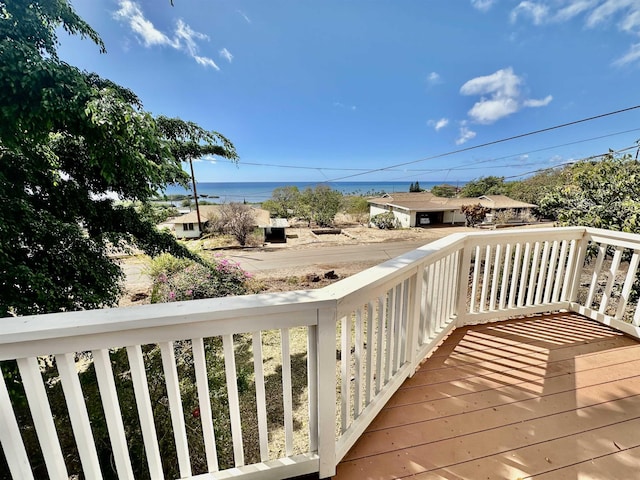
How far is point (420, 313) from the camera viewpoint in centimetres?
188

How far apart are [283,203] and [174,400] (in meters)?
33.8

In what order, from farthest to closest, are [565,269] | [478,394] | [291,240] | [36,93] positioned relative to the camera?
1. [291,240]
2. [565,269]
3. [36,93]
4. [478,394]

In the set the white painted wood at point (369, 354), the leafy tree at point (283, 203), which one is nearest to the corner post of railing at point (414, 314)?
the white painted wood at point (369, 354)

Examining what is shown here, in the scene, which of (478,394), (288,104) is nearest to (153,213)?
(478,394)

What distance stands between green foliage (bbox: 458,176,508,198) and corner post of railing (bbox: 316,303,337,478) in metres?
45.0

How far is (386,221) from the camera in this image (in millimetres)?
28625

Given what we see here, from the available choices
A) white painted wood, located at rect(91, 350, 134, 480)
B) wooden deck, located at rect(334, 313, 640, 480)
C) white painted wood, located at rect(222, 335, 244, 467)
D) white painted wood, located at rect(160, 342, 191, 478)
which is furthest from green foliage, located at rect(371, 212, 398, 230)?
white painted wood, located at rect(91, 350, 134, 480)

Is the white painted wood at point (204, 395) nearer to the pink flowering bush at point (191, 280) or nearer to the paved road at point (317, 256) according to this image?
→ the pink flowering bush at point (191, 280)

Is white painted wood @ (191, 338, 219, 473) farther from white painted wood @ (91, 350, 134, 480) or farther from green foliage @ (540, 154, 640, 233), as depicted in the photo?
green foliage @ (540, 154, 640, 233)

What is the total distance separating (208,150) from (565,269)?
589 cm

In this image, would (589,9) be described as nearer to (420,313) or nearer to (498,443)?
(420,313)

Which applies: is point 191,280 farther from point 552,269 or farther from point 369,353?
point 552,269

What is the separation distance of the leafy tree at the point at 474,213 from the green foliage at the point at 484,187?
527 inches

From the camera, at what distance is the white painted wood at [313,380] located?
1.06 meters
